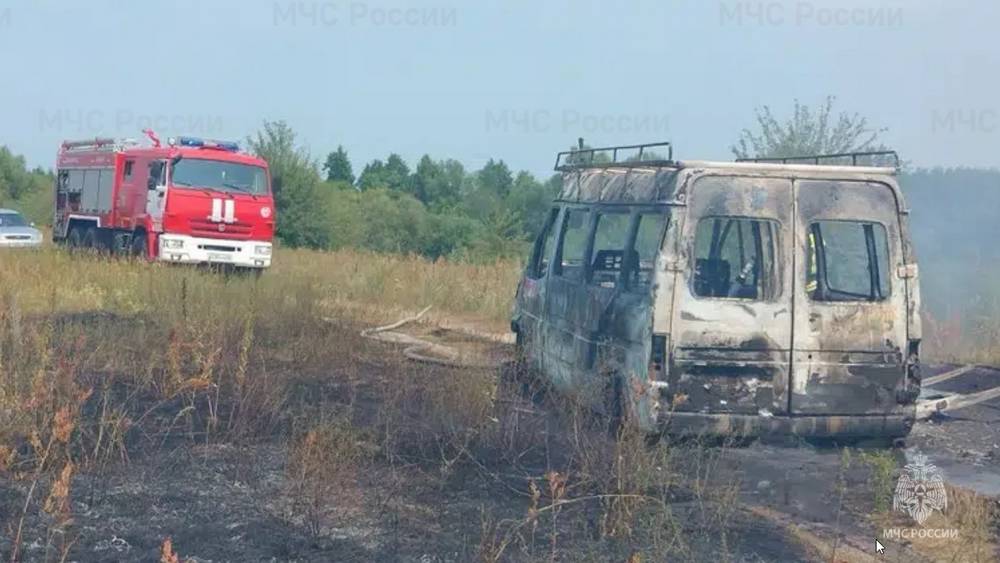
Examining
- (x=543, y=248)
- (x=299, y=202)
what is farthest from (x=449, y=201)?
(x=543, y=248)

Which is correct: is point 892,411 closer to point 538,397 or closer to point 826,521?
point 826,521

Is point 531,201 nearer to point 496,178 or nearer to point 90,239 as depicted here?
point 496,178

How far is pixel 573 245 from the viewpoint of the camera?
31.0ft

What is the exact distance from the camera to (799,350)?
7.48m

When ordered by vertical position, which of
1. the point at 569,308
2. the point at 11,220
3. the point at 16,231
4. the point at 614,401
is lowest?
the point at 614,401

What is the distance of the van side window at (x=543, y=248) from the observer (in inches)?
401

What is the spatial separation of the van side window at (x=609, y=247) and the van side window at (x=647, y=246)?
270 mm

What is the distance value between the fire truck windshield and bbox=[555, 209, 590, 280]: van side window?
12398mm

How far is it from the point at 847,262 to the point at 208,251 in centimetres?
1452

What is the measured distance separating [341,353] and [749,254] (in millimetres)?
4765

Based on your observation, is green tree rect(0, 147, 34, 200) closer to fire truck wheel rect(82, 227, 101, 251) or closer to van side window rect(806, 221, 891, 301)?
fire truck wheel rect(82, 227, 101, 251)

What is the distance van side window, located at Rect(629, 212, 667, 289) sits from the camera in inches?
295

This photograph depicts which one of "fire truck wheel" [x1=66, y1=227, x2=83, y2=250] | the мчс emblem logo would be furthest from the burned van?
"fire truck wheel" [x1=66, y1=227, x2=83, y2=250]

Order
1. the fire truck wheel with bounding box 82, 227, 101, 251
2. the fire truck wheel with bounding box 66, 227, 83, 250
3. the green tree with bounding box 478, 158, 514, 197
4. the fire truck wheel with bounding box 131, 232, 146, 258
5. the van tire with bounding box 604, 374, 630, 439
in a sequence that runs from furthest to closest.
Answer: the green tree with bounding box 478, 158, 514, 197 < the fire truck wheel with bounding box 66, 227, 83, 250 < the fire truck wheel with bounding box 82, 227, 101, 251 < the fire truck wheel with bounding box 131, 232, 146, 258 < the van tire with bounding box 604, 374, 630, 439
